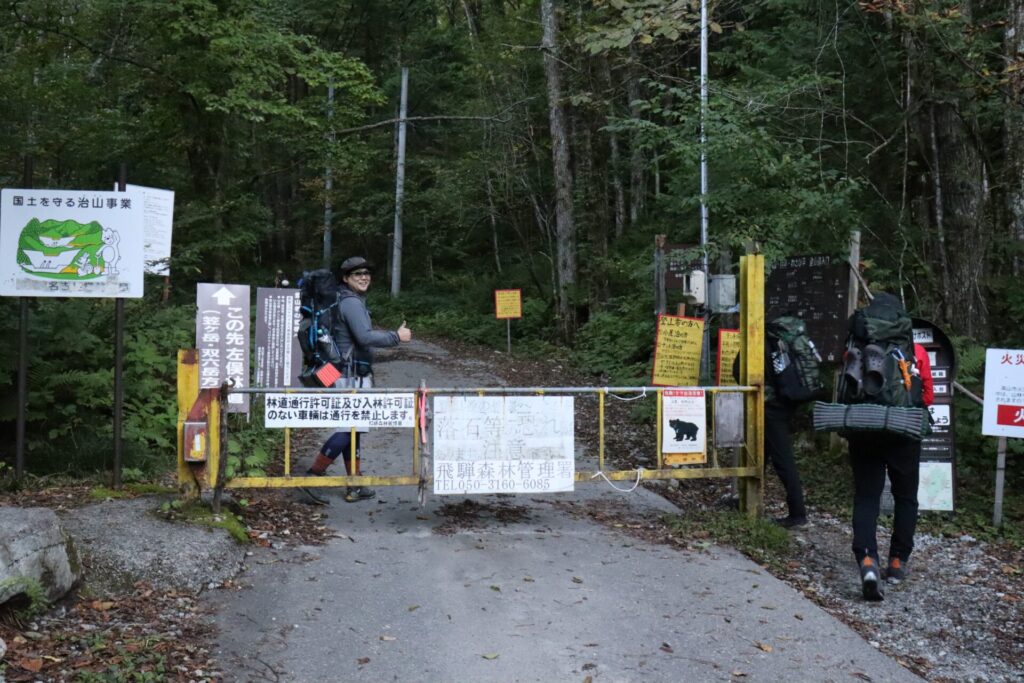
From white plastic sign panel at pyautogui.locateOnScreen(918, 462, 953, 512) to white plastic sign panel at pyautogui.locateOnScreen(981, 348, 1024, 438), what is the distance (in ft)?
1.80

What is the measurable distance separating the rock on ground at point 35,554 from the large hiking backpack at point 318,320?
2.67 metres

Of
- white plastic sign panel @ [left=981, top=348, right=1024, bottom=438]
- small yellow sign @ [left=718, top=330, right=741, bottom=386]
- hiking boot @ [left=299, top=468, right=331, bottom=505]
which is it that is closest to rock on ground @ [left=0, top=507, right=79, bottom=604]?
hiking boot @ [left=299, top=468, right=331, bottom=505]

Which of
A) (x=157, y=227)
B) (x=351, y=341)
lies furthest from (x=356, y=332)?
(x=157, y=227)

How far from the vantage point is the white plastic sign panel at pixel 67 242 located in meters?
6.89

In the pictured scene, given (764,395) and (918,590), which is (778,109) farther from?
(918,590)

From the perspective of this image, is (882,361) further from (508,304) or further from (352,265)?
(508,304)

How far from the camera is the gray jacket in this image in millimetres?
7094

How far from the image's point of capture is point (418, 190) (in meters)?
34.2

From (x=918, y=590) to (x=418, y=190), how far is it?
2983 cm

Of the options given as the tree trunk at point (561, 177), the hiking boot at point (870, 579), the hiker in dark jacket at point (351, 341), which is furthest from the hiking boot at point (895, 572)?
the tree trunk at point (561, 177)

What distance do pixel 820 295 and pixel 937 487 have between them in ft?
7.74

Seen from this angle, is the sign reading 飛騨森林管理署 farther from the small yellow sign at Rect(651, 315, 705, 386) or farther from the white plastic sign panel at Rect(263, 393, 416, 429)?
the small yellow sign at Rect(651, 315, 705, 386)

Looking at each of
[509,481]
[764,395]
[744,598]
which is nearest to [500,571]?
[509,481]

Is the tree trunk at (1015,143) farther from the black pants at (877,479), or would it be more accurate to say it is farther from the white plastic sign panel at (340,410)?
the white plastic sign panel at (340,410)
